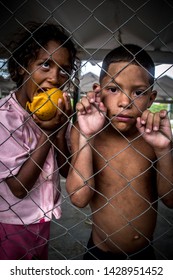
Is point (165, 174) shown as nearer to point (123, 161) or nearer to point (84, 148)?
point (123, 161)

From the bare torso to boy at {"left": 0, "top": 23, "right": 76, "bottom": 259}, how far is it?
8.5 inches

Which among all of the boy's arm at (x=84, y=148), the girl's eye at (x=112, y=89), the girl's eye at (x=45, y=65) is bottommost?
the boy's arm at (x=84, y=148)

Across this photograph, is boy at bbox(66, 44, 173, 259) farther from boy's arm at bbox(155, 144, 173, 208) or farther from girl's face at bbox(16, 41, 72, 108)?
girl's face at bbox(16, 41, 72, 108)

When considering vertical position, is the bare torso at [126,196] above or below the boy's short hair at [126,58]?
below

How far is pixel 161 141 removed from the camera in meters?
1.00

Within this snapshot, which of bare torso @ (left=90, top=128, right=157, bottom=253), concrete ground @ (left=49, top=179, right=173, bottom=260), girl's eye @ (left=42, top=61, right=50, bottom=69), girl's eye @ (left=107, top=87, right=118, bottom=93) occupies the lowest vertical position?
concrete ground @ (left=49, top=179, right=173, bottom=260)

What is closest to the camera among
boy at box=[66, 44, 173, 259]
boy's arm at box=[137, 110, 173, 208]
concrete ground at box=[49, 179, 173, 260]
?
boy's arm at box=[137, 110, 173, 208]

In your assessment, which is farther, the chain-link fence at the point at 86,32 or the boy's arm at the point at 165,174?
the chain-link fence at the point at 86,32

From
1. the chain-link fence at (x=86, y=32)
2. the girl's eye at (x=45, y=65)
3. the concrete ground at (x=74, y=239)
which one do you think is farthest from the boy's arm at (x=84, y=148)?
the concrete ground at (x=74, y=239)

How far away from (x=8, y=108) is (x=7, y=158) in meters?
0.24

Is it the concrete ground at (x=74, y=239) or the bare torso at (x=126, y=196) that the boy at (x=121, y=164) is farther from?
the concrete ground at (x=74, y=239)

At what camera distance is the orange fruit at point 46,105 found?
101cm

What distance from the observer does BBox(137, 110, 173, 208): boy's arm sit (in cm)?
95

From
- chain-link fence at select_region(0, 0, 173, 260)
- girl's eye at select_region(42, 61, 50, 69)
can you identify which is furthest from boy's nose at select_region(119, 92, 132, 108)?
chain-link fence at select_region(0, 0, 173, 260)
